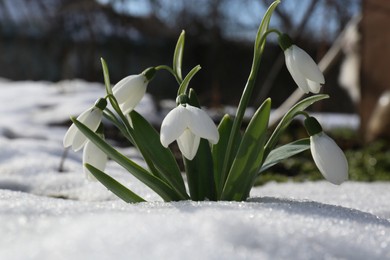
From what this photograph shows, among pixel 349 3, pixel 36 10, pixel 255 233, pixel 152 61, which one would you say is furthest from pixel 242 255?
pixel 152 61

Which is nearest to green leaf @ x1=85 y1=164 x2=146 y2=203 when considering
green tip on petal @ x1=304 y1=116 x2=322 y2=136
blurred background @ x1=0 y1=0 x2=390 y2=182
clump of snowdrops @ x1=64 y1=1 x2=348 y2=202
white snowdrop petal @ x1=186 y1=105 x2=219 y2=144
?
clump of snowdrops @ x1=64 y1=1 x2=348 y2=202

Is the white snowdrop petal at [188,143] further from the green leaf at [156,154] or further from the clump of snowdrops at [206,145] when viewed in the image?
the green leaf at [156,154]

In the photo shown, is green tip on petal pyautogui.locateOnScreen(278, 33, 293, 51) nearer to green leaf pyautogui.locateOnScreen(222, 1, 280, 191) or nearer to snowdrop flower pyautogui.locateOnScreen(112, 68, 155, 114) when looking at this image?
green leaf pyautogui.locateOnScreen(222, 1, 280, 191)

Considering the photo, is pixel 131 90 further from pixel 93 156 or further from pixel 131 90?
pixel 93 156

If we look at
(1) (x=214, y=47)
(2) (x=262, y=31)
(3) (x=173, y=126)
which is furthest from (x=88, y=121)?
(1) (x=214, y=47)

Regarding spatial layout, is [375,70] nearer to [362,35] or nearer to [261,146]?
[362,35]
